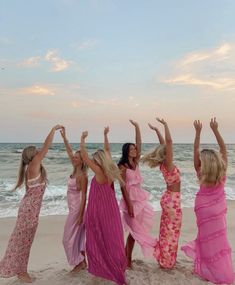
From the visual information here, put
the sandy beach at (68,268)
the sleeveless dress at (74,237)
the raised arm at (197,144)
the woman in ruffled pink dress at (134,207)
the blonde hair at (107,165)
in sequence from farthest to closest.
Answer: the woman in ruffled pink dress at (134,207), the sleeveless dress at (74,237), the raised arm at (197,144), the sandy beach at (68,268), the blonde hair at (107,165)

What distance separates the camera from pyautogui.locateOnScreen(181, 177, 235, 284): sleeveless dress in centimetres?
471

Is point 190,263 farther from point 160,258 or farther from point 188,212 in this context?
point 188,212

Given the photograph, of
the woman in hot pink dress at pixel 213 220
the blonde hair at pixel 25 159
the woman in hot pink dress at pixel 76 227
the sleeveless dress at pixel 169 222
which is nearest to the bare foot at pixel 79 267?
the woman in hot pink dress at pixel 76 227

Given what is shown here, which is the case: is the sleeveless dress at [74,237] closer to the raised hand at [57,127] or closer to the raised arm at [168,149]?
the raised hand at [57,127]

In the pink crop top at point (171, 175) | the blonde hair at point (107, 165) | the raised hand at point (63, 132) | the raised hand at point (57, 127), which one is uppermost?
the raised hand at point (57, 127)

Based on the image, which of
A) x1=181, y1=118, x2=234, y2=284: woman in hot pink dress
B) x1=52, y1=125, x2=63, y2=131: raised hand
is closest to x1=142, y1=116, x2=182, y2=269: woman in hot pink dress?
x1=181, y1=118, x2=234, y2=284: woman in hot pink dress

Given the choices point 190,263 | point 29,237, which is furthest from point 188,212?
point 29,237

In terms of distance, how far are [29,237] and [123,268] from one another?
4.30 feet

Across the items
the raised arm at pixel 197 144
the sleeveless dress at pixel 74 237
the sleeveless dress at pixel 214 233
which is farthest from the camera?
the sleeveless dress at pixel 74 237

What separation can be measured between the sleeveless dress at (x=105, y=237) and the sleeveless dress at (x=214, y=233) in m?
1.06

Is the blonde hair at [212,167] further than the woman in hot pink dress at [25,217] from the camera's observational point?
No

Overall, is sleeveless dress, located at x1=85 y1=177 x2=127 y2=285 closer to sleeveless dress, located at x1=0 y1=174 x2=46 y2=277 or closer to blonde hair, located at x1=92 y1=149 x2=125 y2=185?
blonde hair, located at x1=92 y1=149 x2=125 y2=185

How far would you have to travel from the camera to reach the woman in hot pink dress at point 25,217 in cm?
484

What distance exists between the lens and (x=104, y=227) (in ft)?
15.3
